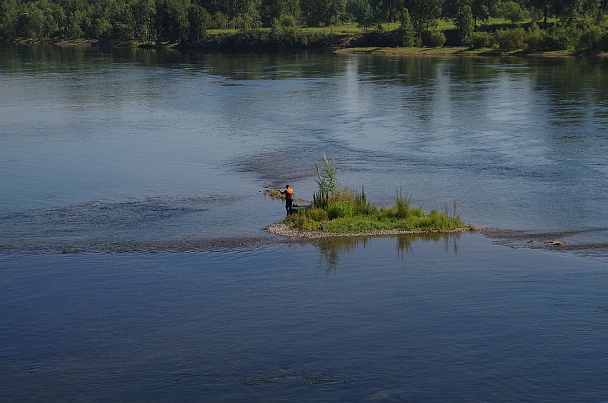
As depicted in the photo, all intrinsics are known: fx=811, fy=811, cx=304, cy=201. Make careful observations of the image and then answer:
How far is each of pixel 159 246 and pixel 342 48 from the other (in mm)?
142826

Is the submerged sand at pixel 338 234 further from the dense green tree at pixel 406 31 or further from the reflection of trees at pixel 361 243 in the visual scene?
the dense green tree at pixel 406 31

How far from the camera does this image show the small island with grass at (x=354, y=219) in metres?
38.5

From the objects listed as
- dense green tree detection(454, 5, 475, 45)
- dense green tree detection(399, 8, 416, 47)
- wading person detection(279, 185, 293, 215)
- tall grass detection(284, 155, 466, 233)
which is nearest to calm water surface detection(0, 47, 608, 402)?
tall grass detection(284, 155, 466, 233)

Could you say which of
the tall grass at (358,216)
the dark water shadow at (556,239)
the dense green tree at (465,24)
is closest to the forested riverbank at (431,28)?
the dense green tree at (465,24)

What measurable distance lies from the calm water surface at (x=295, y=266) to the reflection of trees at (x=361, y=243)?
0.14 m

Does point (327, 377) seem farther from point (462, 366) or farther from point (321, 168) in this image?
point (321, 168)

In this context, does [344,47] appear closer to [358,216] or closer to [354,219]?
[358,216]

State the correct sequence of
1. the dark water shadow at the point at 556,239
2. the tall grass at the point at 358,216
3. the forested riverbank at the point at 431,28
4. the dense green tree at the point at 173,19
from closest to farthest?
the dark water shadow at the point at 556,239 < the tall grass at the point at 358,216 < the forested riverbank at the point at 431,28 < the dense green tree at the point at 173,19

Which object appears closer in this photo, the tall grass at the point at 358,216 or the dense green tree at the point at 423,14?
the tall grass at the point at 358,216

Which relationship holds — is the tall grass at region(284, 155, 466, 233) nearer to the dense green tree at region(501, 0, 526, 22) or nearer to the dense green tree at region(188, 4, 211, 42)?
the dense green tree at region(501, 0, 526, 22)

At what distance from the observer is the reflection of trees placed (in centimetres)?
3562

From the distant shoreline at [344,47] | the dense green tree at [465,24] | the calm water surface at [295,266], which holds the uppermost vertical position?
the dense green tree at [465,24]

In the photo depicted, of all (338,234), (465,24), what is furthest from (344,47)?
(338,234)

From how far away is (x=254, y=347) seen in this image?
26.6 metres
